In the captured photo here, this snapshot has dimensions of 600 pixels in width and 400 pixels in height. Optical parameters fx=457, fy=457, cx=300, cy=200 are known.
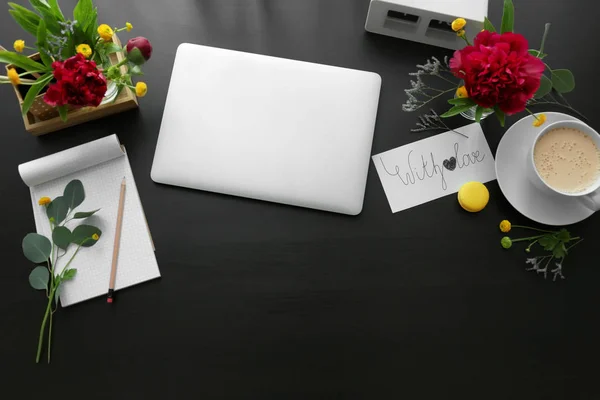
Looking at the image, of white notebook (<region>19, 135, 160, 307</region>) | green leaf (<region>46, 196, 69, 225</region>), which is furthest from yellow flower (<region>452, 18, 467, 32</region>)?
green leaf (<region>46, 196, 69, 225</region>)

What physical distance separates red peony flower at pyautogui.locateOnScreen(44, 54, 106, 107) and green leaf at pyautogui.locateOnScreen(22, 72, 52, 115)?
0.04 metres

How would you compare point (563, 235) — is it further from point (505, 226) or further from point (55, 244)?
point (55, 244)

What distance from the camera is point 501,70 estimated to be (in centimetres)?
66

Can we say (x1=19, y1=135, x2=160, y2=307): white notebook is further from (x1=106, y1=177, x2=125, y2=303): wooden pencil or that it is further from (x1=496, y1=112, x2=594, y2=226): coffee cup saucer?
(x1=496, y1=112, x2=594, y2=226): coffee cup saucer

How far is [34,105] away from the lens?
2.47 feet

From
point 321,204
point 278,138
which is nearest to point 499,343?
point 321,204

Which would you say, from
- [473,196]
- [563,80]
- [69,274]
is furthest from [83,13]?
[563,80]

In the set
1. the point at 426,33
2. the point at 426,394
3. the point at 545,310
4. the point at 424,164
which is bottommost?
the point at 426,394

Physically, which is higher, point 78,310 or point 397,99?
point 397,99

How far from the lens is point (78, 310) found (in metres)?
0.76

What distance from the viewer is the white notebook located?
2.50ft

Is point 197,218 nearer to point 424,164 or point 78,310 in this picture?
point 78,310

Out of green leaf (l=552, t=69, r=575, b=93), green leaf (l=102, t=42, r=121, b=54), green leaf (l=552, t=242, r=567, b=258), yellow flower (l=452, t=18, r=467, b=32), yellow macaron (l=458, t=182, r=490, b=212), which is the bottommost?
green leaf (l=552, t=242, r=567, b=258)

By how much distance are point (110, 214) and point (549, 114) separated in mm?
785
